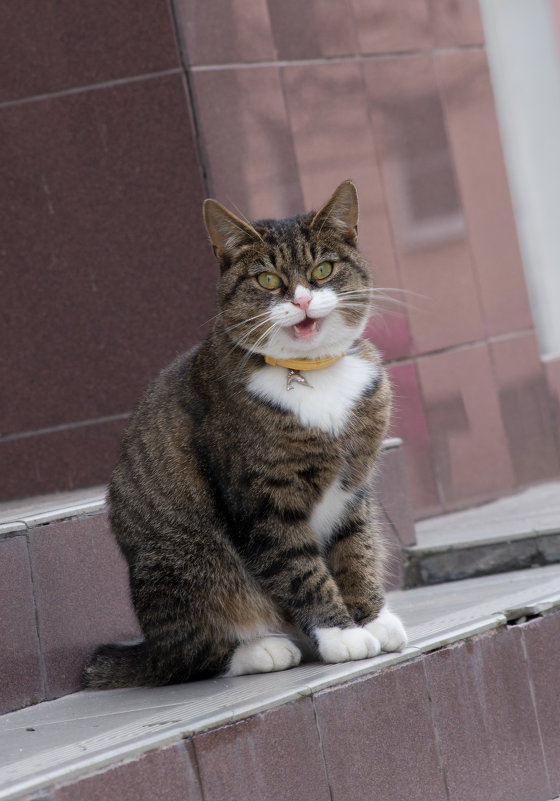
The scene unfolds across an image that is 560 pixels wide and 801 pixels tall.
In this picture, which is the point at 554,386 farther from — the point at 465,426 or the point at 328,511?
the point at 328,511

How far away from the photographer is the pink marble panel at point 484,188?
677 centimetres

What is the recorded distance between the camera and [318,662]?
3.41 meters

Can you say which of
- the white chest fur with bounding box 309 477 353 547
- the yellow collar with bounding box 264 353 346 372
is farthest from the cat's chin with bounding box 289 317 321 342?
the white chest fur with bounding box 309 477 353 547

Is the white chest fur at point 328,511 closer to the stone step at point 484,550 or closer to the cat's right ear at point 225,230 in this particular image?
the cat's right ear at point 225,230

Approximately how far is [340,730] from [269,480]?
72 cm

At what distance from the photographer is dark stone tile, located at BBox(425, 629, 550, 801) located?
327 centimetres

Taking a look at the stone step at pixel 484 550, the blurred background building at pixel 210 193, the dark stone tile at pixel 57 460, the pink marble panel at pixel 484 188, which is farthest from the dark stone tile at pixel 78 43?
the stone step at pixel 484 550

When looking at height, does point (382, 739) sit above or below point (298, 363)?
below

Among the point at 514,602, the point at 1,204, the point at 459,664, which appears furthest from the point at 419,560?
the point at 1,204

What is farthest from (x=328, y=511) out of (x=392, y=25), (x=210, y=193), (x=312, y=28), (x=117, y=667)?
(x=392, y=25)

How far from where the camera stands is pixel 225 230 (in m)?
3.52

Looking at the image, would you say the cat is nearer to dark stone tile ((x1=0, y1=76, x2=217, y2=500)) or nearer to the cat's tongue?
the cat's tongue

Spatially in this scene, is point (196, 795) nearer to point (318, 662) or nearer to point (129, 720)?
point (129, 720)

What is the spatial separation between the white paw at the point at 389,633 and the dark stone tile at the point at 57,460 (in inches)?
103
